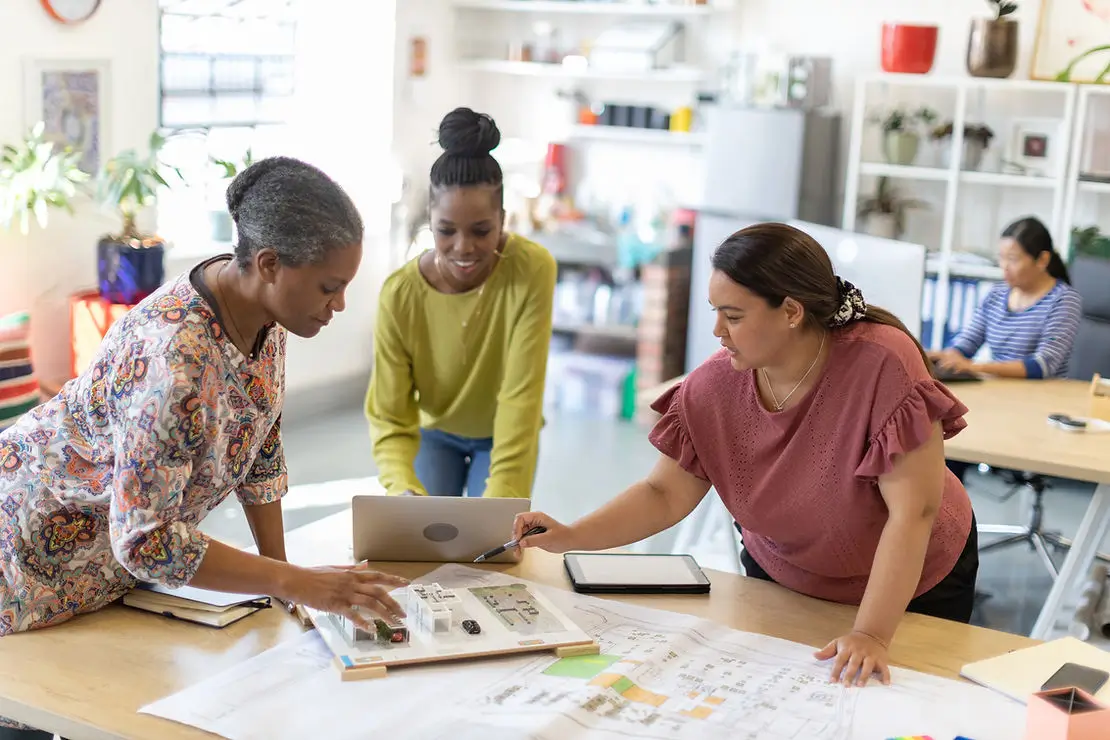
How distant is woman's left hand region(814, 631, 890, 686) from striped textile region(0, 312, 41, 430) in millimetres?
2706

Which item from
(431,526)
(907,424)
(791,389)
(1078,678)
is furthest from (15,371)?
(1078,678)

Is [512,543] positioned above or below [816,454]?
below

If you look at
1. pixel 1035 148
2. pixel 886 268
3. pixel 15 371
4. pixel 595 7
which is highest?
pixel 595 7

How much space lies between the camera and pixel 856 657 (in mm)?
1660

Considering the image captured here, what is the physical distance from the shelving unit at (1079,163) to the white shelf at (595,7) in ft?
5.49

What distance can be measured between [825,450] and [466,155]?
3.07 ft

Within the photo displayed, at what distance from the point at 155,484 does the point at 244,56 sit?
14.1 feet

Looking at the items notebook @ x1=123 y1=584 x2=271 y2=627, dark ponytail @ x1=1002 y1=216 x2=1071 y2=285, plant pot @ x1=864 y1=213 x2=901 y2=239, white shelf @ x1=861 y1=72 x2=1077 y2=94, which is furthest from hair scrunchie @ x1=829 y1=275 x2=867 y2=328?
plant pot @ x1=864 y1=213 x2=901 y2=239

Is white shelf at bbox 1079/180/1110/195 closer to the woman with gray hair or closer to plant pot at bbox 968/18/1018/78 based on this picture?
plant pot at bbox 968/18/1018/78

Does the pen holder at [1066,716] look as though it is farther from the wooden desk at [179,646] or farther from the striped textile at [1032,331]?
the striped textile at [1032,331]

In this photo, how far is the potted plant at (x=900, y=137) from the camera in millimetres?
5371

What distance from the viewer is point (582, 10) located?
237 inches

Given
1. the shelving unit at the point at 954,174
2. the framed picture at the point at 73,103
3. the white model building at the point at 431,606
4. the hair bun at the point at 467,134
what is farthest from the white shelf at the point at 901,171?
the white model building at the point at 431,606

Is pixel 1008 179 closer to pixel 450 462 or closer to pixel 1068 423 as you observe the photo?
pixel 1068 423
